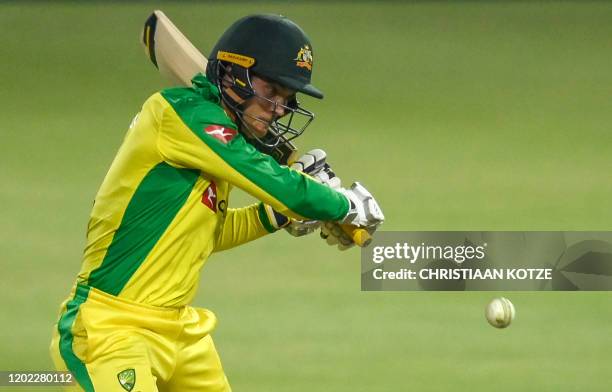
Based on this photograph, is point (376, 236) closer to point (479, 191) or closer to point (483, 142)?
point (479, 191)

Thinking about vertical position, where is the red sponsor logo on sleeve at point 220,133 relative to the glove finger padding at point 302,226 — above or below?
above

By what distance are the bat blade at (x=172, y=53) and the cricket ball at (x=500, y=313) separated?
8.14 feet

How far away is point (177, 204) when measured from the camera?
475cm

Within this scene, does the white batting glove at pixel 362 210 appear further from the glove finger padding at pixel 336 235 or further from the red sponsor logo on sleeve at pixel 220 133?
the red sponsor logo on sleeve at pixel 220 133

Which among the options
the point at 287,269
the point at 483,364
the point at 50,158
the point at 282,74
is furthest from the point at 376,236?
the point at 282,74

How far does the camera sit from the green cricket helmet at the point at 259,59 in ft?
15.8

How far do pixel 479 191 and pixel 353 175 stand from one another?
921 mm

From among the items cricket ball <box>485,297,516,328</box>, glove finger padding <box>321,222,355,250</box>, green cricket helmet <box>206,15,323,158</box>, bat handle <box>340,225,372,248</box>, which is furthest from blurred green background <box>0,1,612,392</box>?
green cricket helmet <box>206,15,323,158</box>

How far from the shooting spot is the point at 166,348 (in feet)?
15.8

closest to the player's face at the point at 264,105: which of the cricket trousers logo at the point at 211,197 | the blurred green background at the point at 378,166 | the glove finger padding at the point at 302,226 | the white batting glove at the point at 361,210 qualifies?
the cricket trousers logo at the point at 211,197

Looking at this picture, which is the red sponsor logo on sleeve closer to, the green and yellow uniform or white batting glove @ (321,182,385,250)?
the green and yellow uniform

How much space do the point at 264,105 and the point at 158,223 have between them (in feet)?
2.00

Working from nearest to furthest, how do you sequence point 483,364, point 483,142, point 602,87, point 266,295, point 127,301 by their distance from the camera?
point 127,301
point 483,364
point 266,295
point 483,142
point 602,87

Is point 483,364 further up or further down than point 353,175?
further down
